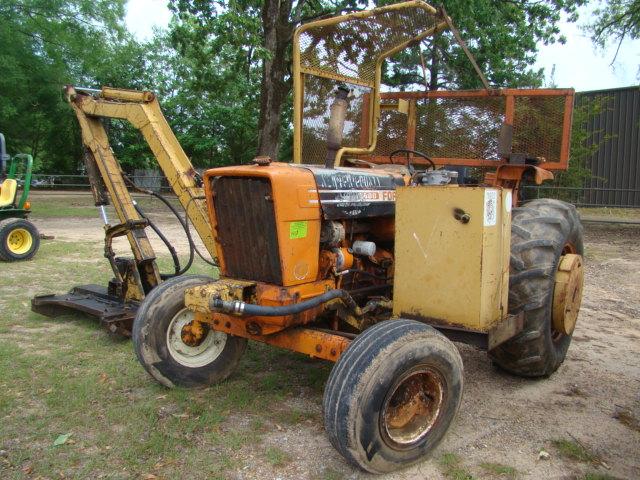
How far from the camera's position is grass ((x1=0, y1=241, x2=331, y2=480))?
313cm

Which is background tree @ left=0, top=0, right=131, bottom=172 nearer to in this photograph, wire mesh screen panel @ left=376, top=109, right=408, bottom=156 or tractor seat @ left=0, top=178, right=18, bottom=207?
tractor seat @ left=0, top=178, right=18, bottom=207

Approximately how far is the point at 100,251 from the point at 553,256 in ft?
27.2

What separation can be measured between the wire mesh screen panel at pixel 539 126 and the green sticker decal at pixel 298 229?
2.66 meters

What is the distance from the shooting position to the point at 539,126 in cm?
507

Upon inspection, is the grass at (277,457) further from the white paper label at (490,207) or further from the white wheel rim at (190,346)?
the white paper label at (490,207)

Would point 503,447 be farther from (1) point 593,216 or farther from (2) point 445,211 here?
(1) point 593,216

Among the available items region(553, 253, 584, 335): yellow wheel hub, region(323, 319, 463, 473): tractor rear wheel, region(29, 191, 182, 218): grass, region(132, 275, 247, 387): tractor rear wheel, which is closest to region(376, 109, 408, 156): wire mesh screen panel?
region(553, 253, 584, 335): yellow wheel hub

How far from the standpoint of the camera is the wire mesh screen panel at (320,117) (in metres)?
4.41

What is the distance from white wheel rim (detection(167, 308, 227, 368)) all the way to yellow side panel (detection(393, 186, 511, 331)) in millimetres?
1433

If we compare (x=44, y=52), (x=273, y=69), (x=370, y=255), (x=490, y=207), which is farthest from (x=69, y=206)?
(x=490, y=207)

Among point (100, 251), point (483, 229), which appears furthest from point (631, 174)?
point (483, 229)

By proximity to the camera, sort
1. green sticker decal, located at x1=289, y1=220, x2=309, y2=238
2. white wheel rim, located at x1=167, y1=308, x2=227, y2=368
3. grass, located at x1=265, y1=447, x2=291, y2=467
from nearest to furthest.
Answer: grass, located at x1=265, y1=447, x2=291, y2=467, green sticker decal, located at x1=289, y1=220, x2=309, y2=238, white wheel rim, located at x1=167, y1=308, x2=227, y2=368

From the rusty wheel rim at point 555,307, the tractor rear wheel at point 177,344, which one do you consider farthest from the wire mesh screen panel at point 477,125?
the tractor rear wheel at point 177,344

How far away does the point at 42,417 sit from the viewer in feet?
11.9
